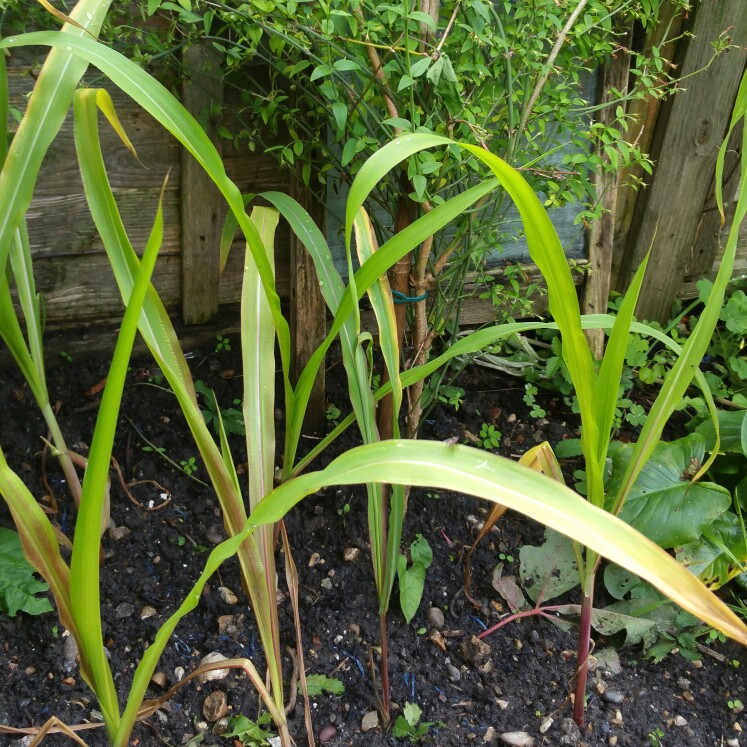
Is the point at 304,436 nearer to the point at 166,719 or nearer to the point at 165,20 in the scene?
the point at 166,719

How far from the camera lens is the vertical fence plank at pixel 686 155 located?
1.88 m

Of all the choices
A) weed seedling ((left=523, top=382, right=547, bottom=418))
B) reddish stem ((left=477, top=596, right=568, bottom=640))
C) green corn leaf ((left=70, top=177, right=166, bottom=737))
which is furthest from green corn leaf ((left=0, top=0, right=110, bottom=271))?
weed seedling ((left=523, top=382, right=547, bottom=418))

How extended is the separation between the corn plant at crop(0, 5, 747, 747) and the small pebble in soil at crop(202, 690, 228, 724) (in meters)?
0.16

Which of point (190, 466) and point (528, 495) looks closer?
point (528, 495)

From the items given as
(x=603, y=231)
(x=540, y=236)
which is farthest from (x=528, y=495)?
(x=603, y=231)

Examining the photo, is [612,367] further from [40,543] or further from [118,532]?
[118,532]

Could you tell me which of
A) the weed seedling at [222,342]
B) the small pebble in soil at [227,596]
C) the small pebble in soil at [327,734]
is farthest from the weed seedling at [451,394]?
the small pebble in soil at [327,734]

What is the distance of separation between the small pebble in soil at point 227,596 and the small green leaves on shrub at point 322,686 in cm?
21

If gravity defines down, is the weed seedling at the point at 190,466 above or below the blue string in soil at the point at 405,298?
below

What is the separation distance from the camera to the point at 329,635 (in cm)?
135

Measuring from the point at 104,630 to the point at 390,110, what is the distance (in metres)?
1.03

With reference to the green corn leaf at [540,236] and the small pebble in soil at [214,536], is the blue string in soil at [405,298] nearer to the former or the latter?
the green corn leaf at [540,236]

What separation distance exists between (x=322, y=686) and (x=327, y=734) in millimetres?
80

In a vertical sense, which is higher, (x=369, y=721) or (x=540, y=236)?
(x=540, y=236)
